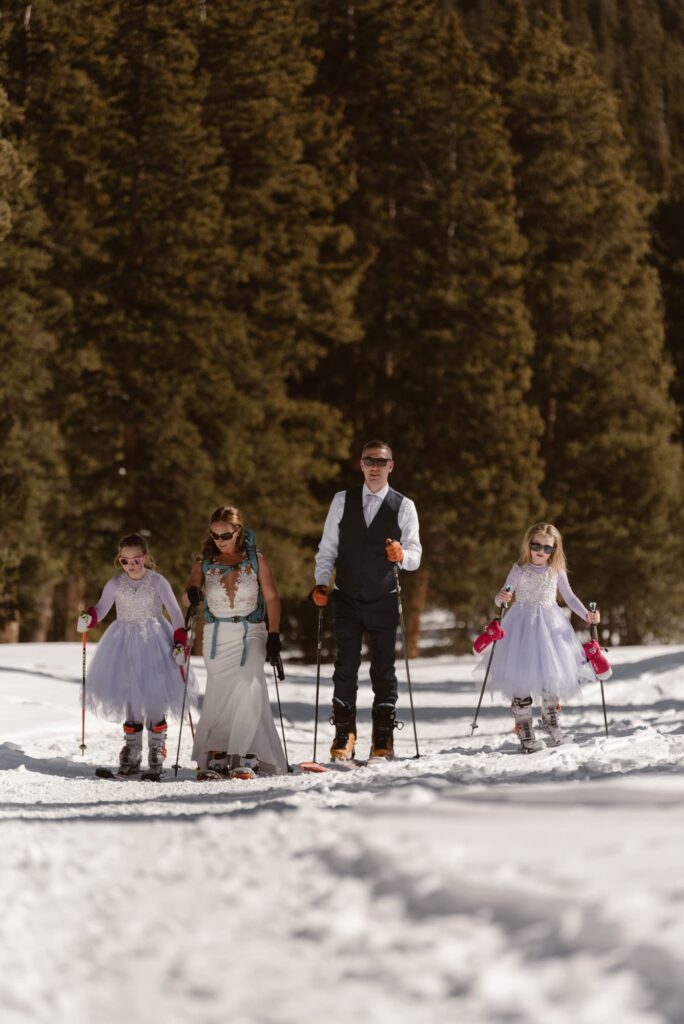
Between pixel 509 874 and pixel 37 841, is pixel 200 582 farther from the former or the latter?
pixel 509 874

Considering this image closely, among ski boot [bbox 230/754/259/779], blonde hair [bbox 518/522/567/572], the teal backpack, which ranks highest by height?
blonde hair [bbox 518/522/567/572]

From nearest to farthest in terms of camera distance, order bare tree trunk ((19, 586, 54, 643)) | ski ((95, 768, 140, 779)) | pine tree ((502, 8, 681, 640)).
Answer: ski ((95, 768, 140, 779)), bare tree trunk ((19, 586, 54, 643)), pine tree ((502, 8, 681, 640))

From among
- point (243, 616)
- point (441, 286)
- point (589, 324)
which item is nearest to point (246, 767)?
point (243, 616)

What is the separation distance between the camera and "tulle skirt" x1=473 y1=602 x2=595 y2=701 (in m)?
10.4

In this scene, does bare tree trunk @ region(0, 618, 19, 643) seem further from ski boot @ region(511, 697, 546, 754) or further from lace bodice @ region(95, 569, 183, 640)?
ski boot @ region(511, 697, 546, 754)

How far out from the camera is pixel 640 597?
104 feet

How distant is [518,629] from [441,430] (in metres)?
18.7

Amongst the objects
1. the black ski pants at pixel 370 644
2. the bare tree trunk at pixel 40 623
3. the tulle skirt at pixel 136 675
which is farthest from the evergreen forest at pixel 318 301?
the black ski pants at pixel 370 644

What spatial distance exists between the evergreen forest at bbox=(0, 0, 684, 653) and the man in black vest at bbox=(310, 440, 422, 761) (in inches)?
544

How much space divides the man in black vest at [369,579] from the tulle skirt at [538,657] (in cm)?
96

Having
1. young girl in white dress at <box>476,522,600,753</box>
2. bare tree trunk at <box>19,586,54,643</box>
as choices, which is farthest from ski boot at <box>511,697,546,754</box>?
bare tree trunk at <box>19,586,54,643</box>

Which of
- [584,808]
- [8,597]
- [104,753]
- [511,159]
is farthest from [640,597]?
[584,808]

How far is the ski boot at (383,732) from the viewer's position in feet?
32.2

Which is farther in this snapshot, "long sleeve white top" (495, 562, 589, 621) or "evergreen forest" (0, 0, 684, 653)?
"evergreen forest" (0, 0, 684, 653)
